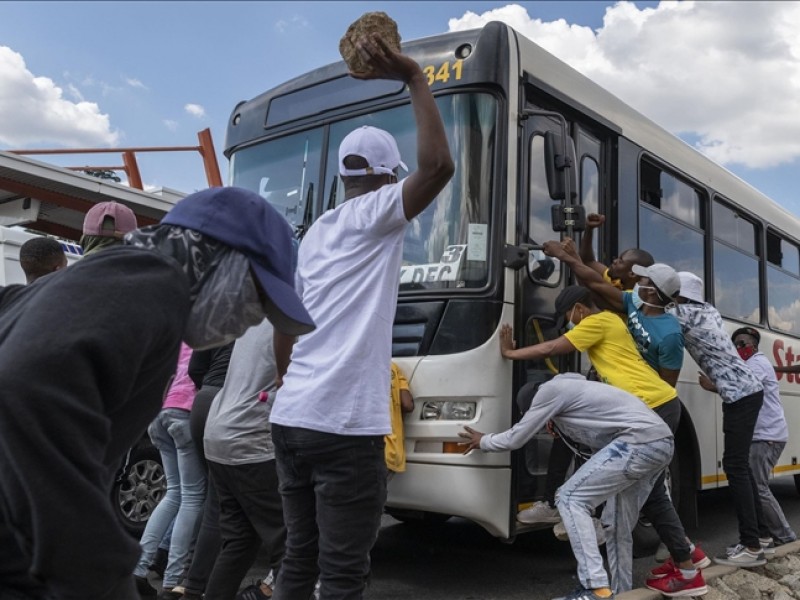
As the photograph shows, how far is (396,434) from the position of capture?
174 inches

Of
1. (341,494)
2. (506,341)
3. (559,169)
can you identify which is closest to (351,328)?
(341,494)

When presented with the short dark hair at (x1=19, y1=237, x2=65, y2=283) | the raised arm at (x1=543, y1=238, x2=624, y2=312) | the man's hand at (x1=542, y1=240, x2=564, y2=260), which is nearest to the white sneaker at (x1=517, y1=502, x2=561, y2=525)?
the raised arm at (x1=543, y1=238, x2=624, y2=312)

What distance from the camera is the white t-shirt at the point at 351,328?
2.62 metres

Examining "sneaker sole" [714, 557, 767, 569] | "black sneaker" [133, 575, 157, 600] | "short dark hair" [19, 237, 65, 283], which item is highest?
"short dark hair" [19, 237, 65, 283]

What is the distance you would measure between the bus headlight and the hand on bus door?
7.69 feet

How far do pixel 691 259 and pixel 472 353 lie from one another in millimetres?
3126

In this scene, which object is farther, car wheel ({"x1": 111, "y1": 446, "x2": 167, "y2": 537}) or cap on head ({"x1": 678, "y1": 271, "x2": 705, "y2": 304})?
car wheel ({"x1": 111, "y1": 446, "x2": 167, "y2": 537})

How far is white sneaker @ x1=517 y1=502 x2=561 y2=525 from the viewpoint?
4.53 metres

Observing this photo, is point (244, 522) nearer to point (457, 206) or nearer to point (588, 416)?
point (588, 416)

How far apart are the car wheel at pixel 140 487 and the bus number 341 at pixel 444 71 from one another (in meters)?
3.13

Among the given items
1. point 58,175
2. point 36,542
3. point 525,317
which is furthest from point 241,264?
point 58,175

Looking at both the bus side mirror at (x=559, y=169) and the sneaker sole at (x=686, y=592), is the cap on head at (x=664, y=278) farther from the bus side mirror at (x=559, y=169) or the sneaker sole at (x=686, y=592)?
the sneaker sole at (x=686, y=592)

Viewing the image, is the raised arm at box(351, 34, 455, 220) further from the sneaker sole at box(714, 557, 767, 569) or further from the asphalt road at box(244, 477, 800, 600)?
the sneaker sole at box(714, 557, 767, 569)

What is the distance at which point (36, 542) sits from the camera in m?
1.13
